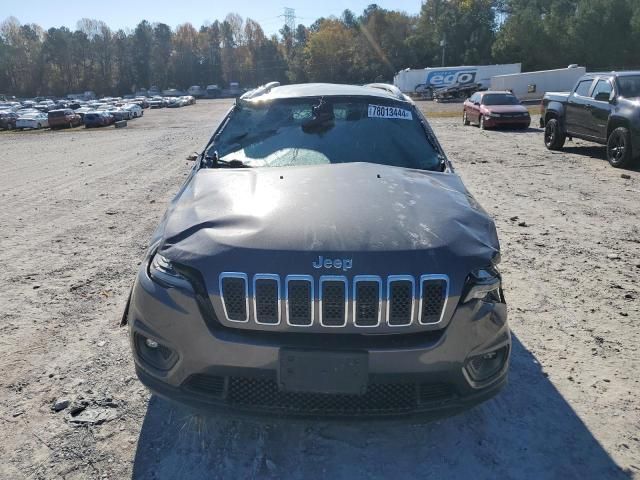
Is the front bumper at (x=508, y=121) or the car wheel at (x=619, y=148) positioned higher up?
the front bumper at (x=508, y=121)

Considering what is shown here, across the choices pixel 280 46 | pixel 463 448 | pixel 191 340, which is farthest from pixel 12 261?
pixel 280 46

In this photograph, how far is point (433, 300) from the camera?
2.27m

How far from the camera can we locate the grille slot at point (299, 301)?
222 cm

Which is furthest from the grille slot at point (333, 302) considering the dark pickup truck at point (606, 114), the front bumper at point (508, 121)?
the front bumper at point (508, 121)

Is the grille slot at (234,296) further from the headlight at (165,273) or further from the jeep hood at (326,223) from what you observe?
the headlight at (165,273)

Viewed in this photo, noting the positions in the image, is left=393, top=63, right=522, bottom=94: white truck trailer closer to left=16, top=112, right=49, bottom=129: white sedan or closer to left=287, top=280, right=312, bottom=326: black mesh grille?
left=16, top=112, right=49, bottom=129: white sedan

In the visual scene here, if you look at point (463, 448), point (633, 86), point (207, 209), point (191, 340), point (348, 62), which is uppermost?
point (348, 62)

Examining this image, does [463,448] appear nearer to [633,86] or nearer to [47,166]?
[633,86]

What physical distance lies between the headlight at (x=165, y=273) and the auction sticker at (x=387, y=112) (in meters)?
2.21

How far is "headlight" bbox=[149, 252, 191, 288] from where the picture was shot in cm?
239

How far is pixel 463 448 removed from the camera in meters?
2.65

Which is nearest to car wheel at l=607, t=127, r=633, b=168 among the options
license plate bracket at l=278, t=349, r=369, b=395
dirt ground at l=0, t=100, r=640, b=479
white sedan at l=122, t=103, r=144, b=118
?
dirt ground at l=0, t=100, r=640, b=479

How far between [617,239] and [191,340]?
5628 millimetres

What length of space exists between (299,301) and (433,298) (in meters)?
0.59
